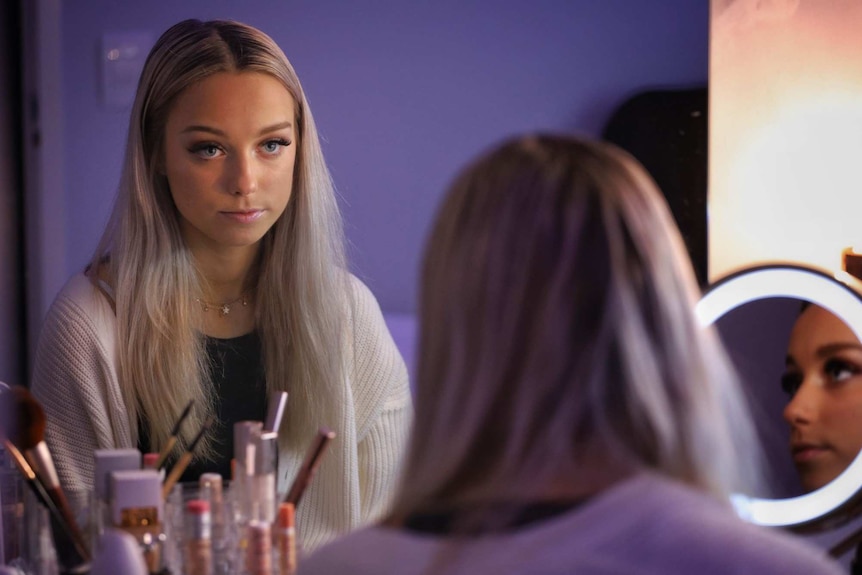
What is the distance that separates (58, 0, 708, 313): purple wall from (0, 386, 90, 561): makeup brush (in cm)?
96

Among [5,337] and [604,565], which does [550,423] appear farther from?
[5,337]

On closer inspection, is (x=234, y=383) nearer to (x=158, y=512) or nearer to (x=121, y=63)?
(x=158, y=512)

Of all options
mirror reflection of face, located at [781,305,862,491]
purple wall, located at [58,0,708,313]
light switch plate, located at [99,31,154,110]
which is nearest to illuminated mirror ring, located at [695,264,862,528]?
mirror reflection of face, located at [781,305,862,491]

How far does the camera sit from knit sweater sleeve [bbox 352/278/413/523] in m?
1.09

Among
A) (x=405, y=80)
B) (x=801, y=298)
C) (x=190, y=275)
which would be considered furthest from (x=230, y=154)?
(x=405, y=80)

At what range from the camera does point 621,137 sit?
150 centimetres

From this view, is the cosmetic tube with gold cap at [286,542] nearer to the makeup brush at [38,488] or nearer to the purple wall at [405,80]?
the makeup brush at [38,488]

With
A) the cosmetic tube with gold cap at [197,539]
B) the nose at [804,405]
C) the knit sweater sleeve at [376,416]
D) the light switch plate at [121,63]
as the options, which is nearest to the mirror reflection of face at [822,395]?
the nose at [804,405]

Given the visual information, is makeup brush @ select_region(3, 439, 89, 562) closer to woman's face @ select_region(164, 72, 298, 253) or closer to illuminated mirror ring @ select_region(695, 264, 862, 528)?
woman's face @ select_region(164, 72, 298, 253)

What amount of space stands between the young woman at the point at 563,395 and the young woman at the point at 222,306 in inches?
19.9

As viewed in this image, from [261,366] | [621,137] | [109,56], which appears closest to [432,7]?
[621,137]

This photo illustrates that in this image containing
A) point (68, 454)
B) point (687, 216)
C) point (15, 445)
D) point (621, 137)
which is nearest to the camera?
point (15, 445)

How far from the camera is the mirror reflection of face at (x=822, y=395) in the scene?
3.56 ft

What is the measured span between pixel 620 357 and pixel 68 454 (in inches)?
24.6
